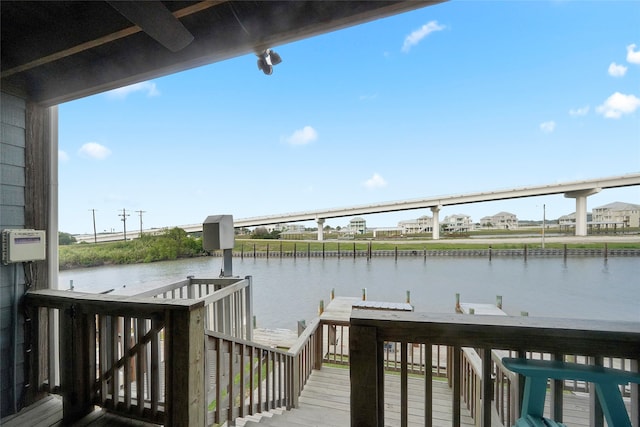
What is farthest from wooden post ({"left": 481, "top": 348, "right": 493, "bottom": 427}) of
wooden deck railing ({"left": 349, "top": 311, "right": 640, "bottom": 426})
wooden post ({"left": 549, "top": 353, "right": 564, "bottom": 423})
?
wooden post ({"left": 549, "top": 353, "right": 564, "bottom": 423})

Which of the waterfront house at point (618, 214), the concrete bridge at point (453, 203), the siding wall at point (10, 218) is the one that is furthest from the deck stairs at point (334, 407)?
the concrete bridge at point (453, 203)

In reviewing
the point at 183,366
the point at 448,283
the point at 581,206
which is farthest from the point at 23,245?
the point at 581,206

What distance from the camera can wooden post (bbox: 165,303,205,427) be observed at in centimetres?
129

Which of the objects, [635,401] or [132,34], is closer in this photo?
[635,401]

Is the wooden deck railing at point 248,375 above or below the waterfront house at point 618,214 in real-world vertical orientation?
below

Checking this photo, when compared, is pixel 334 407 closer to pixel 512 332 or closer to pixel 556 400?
pixel 556 400

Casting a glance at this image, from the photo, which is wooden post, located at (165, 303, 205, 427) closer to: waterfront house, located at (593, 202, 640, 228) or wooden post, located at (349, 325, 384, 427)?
wooden post, located at (349, 325, 384, 427)

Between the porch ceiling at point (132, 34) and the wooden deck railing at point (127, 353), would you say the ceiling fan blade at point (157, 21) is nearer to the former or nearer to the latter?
the porch ceiling at point (132, 34)

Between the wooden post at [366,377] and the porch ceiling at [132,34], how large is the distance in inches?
52.4

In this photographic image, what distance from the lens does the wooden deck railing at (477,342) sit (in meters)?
0.70

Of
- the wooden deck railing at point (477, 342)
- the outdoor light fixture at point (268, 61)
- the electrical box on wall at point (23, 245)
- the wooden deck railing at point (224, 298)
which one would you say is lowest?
the wooden deck railing at point (224, 298)

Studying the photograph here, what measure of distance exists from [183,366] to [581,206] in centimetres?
1329

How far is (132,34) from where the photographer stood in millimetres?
1339

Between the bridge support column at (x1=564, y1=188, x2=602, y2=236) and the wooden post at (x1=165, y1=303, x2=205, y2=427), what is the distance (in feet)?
40.6
